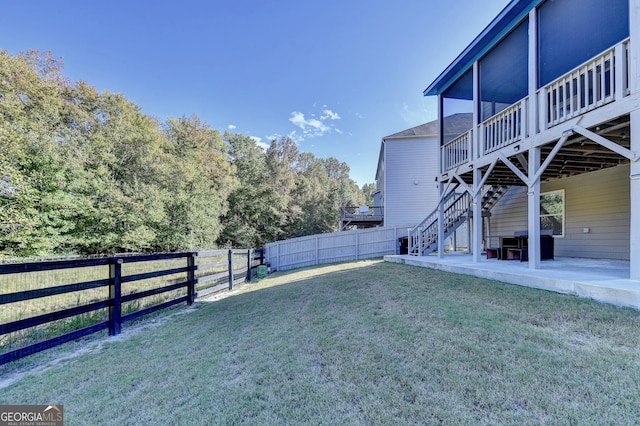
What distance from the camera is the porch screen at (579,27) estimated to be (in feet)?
17.5

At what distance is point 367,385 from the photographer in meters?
2.09

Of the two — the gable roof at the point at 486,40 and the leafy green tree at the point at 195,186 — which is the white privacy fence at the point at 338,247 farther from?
the leafy green tree at the point at 195,186

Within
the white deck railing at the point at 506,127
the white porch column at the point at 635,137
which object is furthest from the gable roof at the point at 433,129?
the white porch column at the point at 635,137

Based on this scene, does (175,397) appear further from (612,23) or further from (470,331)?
(612,23)

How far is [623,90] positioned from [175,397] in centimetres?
647

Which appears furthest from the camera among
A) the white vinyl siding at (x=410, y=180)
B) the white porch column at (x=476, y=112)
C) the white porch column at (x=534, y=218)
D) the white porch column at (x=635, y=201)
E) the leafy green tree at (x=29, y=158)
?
the white vinyl siding at (x=410, y=180)

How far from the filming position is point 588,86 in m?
4.74

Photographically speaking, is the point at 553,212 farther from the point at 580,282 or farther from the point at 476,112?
the point at 580,282

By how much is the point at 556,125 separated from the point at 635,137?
146cm

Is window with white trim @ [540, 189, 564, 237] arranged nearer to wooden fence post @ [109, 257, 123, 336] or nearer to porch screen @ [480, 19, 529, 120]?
porch screen @ [480, 19, 529, 120]

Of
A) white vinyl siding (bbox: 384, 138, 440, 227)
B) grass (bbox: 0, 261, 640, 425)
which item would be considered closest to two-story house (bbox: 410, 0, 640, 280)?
grass (bbox: 0, 261, 640, 425)

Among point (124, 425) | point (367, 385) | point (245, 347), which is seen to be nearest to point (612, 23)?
point (367, 385)

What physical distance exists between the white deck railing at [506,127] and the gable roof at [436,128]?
857 centimetres

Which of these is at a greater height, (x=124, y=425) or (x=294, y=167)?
(x=294, y=167)
